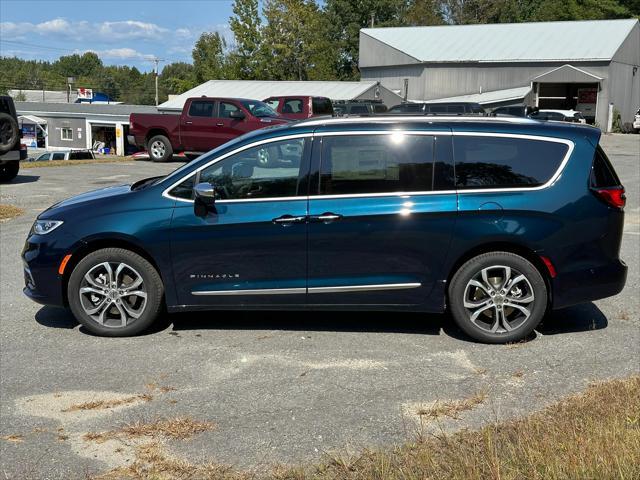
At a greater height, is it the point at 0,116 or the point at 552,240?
the point at 0,116

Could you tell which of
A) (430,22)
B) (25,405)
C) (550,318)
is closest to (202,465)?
(25,405)

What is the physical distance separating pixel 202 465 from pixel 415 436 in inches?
47.4

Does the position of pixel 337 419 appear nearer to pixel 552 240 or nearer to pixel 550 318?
pixel 552 240

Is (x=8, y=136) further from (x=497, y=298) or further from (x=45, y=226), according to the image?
(x=497, y=298)

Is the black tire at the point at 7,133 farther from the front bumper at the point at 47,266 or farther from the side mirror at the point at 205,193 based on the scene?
the side mirror at the point at 205,193

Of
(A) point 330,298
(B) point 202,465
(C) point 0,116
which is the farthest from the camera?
(C) point 0,116

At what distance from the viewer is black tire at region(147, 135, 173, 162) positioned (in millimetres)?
22450

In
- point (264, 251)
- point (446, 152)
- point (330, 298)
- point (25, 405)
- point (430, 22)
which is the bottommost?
point (25, 405)

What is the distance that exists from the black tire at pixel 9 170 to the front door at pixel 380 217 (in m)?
13.3

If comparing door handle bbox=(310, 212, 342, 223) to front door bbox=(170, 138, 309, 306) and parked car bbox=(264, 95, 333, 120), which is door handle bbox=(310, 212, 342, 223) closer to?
front door bbox=(170, 138, 309, 306)

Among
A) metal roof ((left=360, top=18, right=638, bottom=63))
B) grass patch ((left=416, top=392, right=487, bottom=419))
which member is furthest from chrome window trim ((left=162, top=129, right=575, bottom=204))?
metal roof ((left=360, top=18, right=638, bottom=63))

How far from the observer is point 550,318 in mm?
6562

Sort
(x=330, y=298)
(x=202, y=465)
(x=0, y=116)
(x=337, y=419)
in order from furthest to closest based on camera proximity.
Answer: (x=0, y=116) < (x=330, y=298) < (x=337, y=419) < (x=202, y=465)

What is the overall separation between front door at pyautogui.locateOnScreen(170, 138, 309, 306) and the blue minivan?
0.04 ft
